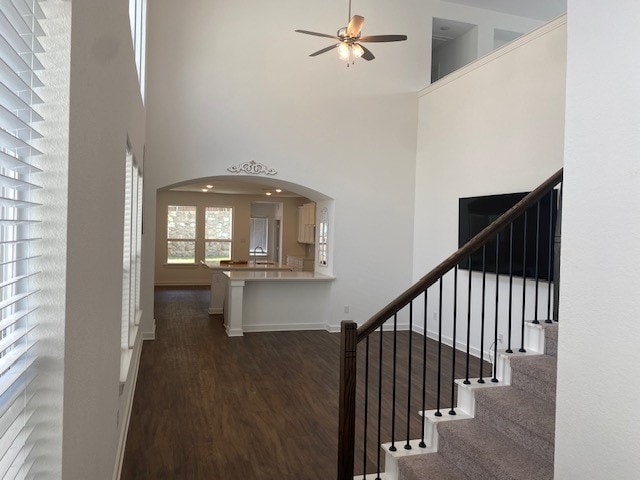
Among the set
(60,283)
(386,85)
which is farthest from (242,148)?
(60,283)

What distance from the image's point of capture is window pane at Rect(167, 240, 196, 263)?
13.2m

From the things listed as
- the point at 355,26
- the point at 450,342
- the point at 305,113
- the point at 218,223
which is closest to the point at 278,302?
the point at 450,342

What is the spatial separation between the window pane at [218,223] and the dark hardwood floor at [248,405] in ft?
22.2

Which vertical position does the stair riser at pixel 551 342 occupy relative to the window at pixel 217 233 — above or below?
below

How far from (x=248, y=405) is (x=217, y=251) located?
975cm

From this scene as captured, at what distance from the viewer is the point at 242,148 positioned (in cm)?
699

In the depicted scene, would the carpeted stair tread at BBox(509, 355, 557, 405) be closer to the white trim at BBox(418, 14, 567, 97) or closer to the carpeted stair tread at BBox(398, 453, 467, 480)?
the carpeted stair tread at BBox(398, 453, 467, 480)

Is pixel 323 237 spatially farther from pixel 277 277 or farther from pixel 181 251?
pixel 181 251

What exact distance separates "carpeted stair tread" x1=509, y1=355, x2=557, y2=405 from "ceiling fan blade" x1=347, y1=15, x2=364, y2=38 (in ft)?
11.1

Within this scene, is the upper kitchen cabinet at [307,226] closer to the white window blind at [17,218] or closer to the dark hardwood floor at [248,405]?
the dark hardwood floor at [248,405]

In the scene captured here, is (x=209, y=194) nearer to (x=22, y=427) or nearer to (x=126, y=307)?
(x=126, y=307)

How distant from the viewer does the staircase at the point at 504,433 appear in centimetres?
236

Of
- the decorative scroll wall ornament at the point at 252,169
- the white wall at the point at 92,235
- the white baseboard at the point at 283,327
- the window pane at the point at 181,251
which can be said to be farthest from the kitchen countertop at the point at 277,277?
the window pane at the point at 181,251

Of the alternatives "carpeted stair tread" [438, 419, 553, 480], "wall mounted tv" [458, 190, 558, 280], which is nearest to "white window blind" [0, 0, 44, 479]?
"carpeted stair tread" [438, 419, 553, 480]
